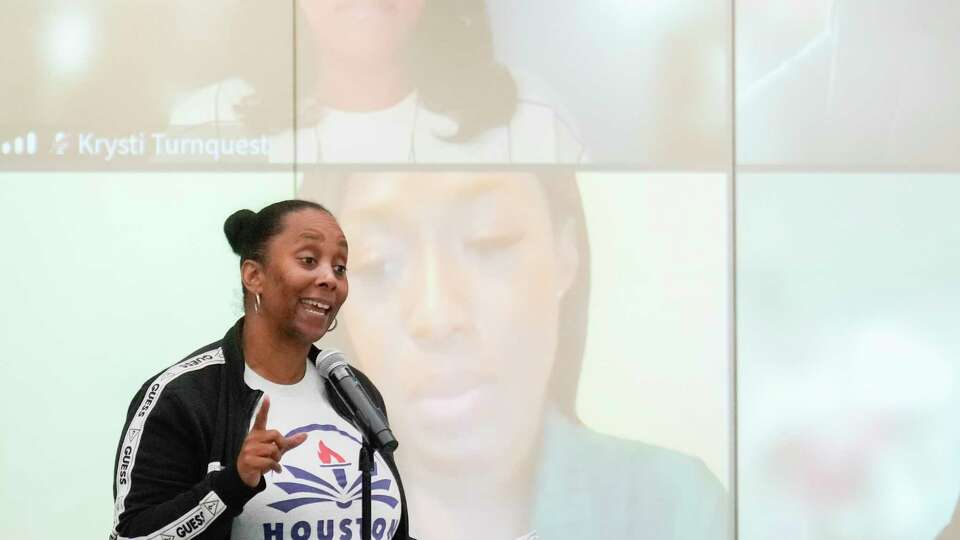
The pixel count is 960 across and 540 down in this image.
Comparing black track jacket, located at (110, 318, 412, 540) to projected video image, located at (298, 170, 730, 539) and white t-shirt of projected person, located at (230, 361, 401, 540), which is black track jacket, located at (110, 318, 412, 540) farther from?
projected video image, located at (298, 170, 730, 539)

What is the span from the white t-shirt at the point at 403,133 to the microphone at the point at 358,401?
1664 millimetres

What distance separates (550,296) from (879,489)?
1.34m

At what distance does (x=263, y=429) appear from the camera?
190 centimetres

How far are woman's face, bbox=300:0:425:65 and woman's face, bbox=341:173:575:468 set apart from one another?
1.37 ft

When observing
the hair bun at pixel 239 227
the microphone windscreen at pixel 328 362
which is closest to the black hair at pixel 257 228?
the hair bun at pixel 239 227

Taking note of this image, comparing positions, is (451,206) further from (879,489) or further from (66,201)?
(879,489)

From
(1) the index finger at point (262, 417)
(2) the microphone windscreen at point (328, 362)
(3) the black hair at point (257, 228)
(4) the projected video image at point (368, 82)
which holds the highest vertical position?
(4) the projected video image at point (368, 82)

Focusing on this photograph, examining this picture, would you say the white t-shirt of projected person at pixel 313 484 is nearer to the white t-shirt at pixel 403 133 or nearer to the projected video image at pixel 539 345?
the projected video image at pixel 539 345

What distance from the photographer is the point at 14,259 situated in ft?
12.1

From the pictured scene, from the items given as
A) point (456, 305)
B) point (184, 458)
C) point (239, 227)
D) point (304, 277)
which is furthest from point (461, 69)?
point (184, 458)

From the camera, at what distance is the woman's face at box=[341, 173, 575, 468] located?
3.78 meters

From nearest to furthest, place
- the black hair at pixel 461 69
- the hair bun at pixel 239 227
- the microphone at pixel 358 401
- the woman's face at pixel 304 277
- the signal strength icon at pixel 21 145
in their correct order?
the microphone at pixel 358 401 < the woman's face at pixel 304 277 < the hair bun at pixel 239 227 < the signal strength icon at pixel 21 145 < the black hair at pixel 461 69

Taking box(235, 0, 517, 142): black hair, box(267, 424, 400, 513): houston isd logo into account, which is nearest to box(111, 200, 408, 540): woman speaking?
box(267, 424, 400, 513): houston isd logo

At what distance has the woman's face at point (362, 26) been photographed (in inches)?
149
